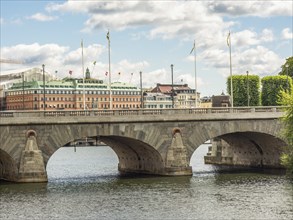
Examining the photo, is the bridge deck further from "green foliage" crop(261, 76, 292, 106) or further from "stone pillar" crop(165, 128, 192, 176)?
"green foliage" crop(261, 76, 292, 106)

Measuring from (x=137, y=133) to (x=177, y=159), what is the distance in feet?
17.2

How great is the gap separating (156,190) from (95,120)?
1173 cm

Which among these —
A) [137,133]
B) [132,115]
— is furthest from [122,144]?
[132,115]

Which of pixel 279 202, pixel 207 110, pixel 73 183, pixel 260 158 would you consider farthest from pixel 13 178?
pixel 260 158

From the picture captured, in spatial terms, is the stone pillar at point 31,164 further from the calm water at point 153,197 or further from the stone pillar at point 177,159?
the stone pillar at point 177,159

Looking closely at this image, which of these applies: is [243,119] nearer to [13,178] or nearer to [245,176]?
[245,176]

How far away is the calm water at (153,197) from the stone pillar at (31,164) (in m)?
1.17

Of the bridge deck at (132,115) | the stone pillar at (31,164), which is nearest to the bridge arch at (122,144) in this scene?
the bridge deck at (132,115)

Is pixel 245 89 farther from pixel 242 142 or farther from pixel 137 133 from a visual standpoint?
pixel 137 133

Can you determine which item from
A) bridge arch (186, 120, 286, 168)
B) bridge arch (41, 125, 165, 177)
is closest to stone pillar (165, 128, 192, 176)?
bridge arch (41, 125, 165, 177)

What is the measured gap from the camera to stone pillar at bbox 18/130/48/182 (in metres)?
72.2

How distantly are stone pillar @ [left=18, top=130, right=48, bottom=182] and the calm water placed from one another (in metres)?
1.17

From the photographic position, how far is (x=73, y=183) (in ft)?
253

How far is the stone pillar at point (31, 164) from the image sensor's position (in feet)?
237
